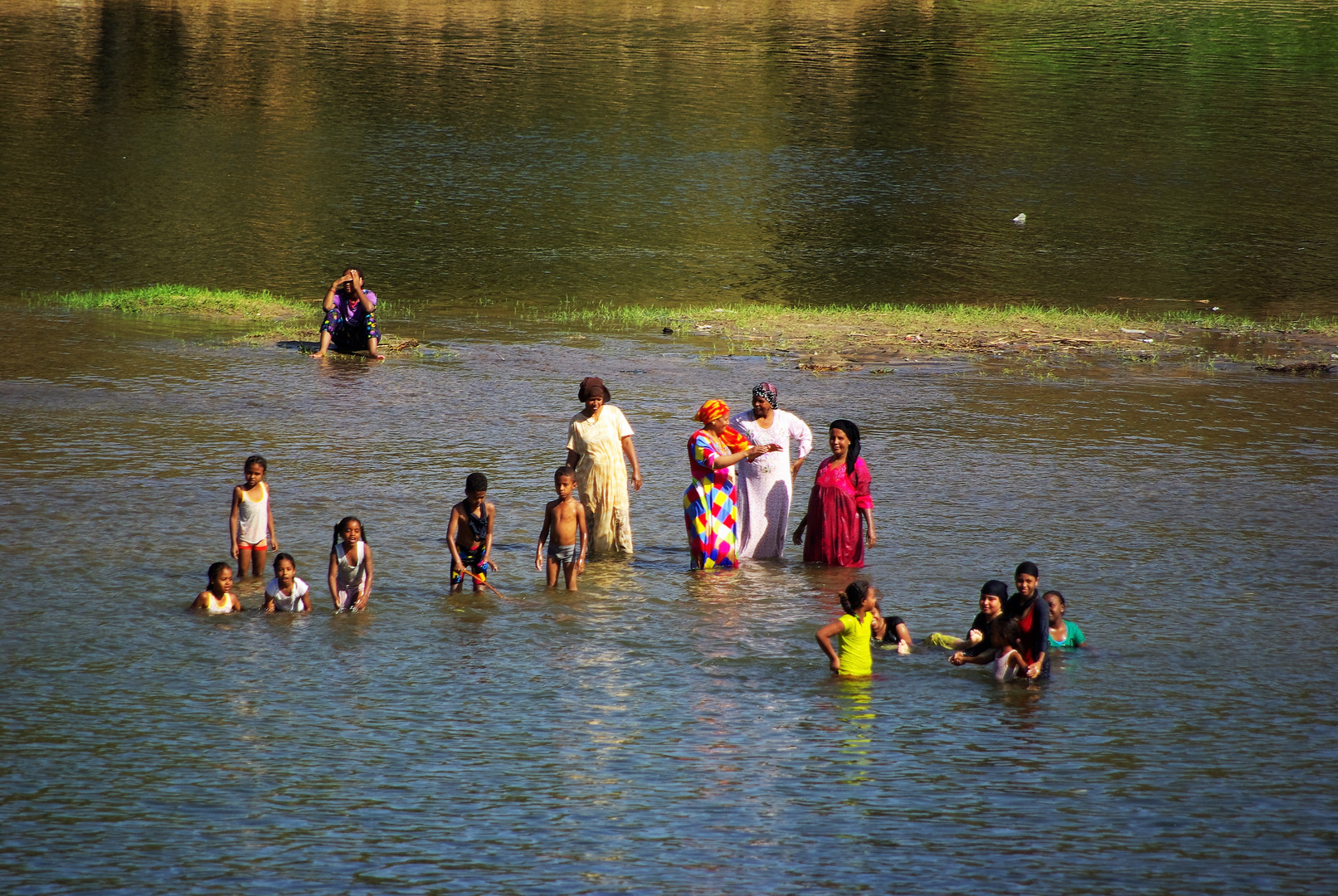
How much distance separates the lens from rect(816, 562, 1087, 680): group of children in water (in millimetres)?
8586

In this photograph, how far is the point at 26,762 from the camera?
24.0 feet

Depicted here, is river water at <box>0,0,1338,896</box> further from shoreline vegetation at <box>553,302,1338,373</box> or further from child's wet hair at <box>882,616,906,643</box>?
shoreline vegetation at <box>553,302,1338,373</box>

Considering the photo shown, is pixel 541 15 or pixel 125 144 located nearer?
pixel 125 144

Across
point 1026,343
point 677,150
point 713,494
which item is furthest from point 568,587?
point 677,150

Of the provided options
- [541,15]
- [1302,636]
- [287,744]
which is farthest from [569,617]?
[541,15]

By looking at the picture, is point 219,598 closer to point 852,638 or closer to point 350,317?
point 852,638

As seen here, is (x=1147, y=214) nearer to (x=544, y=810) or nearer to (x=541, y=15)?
(x=544, y=810)

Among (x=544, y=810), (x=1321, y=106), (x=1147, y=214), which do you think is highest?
(x=1321, y=106)

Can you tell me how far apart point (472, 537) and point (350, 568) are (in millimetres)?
869

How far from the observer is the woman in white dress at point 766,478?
36.9 ft

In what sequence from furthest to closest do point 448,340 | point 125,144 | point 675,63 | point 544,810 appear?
point 675,63
point 125,144
point 448,340
point 544,810

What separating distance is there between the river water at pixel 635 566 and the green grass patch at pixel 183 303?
2.83 ft

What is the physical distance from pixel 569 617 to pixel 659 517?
8.73 feet

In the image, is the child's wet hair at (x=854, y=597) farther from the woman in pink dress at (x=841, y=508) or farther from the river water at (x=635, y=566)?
the woman in pink dress at (x=841, y=508)
